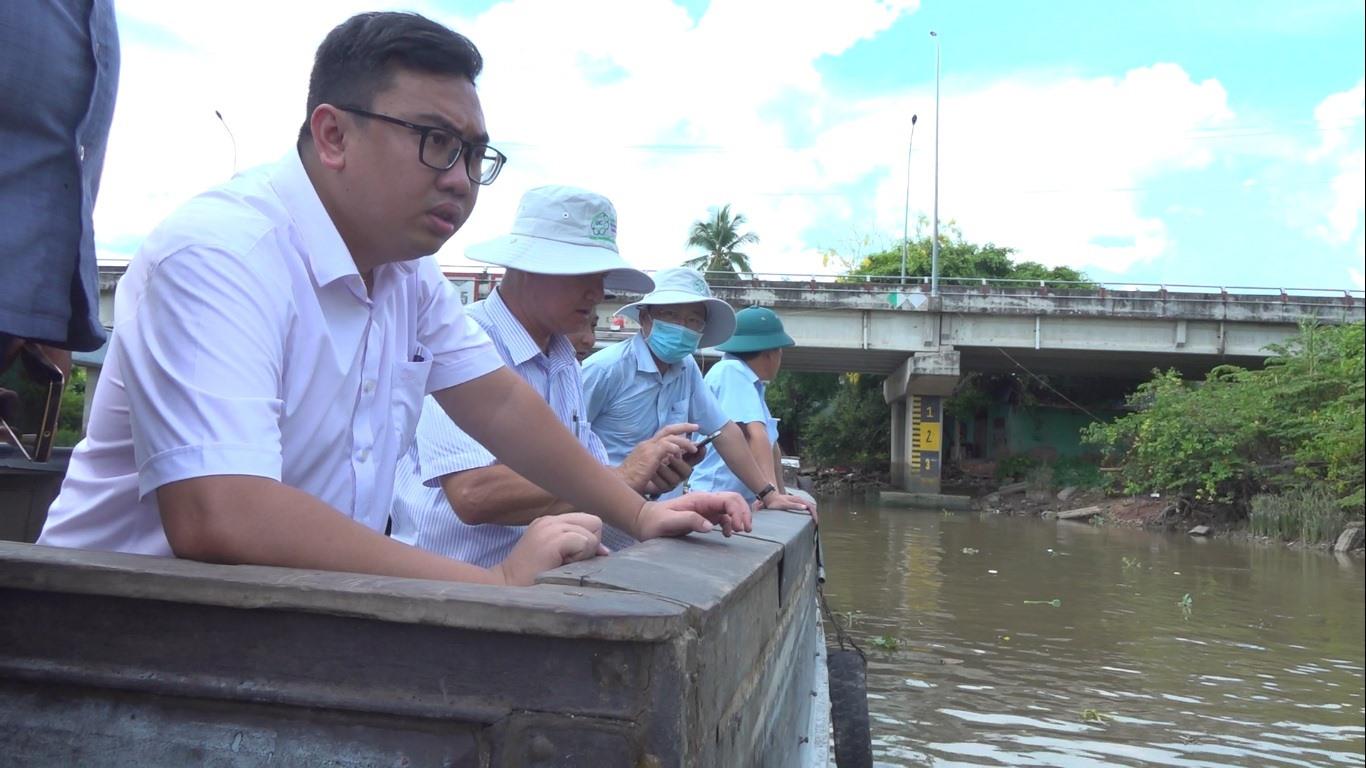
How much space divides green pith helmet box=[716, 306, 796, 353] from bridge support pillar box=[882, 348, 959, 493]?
18.3 m

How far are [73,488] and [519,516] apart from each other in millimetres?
877

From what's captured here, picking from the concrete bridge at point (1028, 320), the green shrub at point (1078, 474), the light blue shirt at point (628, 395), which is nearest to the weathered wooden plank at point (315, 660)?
the light blue shirt at point (628, 395)

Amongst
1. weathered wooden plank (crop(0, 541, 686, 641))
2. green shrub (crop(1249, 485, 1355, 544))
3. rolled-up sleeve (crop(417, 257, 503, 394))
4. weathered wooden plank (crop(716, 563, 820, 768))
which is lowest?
green shrub (crop(1249, 485, 1355, 544))

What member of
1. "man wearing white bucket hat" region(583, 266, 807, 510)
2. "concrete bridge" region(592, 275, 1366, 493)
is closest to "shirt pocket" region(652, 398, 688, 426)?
"man wearing white bucket hat" region(583, 266, 807, 510)

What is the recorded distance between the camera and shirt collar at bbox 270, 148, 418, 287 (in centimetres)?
152

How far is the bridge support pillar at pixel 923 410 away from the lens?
23.1 m

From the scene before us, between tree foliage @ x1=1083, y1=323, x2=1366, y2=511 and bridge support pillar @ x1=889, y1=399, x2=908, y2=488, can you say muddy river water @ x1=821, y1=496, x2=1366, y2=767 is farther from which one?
bridge support pillar @ x1=889, y1=399, x2=908, y2=488

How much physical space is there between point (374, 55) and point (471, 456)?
34.4 inches

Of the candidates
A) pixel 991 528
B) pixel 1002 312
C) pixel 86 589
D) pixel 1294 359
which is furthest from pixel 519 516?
pixel 1002 312

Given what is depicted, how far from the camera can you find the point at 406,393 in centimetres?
175

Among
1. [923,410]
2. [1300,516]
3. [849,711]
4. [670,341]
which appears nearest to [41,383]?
[670,341]

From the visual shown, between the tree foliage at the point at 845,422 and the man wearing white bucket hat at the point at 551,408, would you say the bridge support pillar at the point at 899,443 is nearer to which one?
the tree foliage at the point at 845,422

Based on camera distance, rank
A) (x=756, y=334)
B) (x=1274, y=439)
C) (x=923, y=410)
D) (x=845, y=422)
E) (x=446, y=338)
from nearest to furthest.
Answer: (x=446, y=338) < (x=756, y=334) < (x=1274, y=439) < (x=923, y=410) < (x=845, y=422)

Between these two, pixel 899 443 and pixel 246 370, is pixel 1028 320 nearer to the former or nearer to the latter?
pixel 899 443
